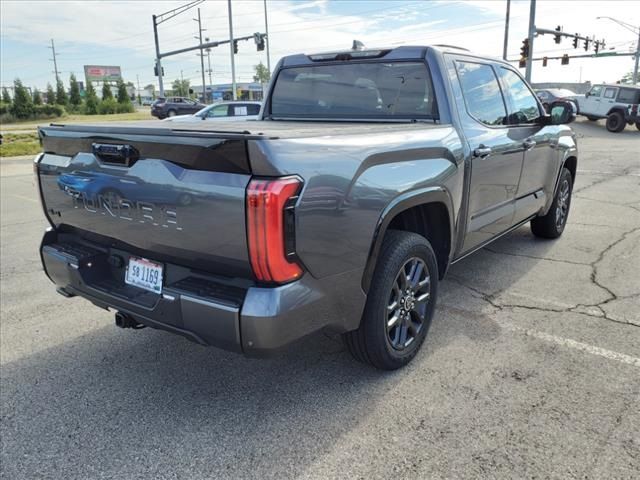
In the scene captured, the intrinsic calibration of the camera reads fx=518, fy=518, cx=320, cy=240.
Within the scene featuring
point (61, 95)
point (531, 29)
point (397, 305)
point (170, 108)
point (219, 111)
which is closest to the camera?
point (397, 305)

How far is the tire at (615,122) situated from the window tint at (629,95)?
661mm

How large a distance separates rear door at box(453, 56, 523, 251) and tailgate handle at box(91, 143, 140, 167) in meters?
2.20

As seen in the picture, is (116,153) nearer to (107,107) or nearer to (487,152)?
(487,152)

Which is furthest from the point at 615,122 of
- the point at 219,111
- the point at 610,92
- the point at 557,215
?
the point at 557,215

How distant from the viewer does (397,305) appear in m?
2.97

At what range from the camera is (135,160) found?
247 cm

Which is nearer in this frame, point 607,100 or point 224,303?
point 224,303

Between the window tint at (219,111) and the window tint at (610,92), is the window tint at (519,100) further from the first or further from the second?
the window tint at (610,92)

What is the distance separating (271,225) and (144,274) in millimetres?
941

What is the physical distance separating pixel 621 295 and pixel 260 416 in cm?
323

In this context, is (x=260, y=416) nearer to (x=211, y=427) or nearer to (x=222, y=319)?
(x=211, y=427)

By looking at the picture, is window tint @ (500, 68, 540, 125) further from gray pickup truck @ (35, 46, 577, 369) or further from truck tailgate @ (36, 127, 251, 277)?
truck tailgate @ (36, 127, 251, 277)

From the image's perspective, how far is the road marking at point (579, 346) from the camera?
322 cm

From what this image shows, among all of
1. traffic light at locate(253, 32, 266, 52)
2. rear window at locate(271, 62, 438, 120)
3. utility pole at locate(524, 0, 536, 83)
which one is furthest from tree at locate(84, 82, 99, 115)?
rear window at locate(271, 62, 438, 120)
